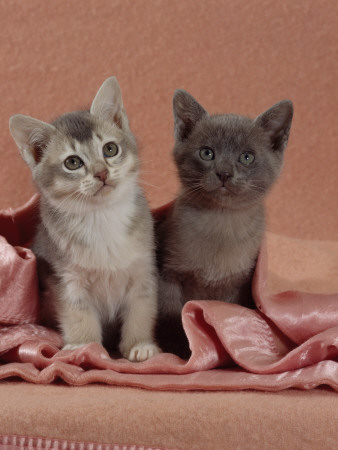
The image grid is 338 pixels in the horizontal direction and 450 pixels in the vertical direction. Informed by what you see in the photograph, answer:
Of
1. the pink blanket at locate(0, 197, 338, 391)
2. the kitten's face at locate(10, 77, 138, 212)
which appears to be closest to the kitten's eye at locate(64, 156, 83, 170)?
the kitten's face at locate(10, 77, 138, 212)

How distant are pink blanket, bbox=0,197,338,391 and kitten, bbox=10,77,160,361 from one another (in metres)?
0.07

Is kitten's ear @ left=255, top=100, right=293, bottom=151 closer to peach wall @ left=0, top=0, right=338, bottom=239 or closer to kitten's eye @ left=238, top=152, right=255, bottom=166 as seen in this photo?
kitten's eye @ left=238, top=152, right=255, bottom=166

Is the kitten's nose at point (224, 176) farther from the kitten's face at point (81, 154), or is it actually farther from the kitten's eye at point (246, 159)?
the kitten's face at point (81, 154)

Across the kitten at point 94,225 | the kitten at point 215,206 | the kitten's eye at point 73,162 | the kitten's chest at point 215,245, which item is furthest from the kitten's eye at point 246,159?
the kitten's eye at point 73,162

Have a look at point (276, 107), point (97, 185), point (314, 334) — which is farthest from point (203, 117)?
point (314, 334)

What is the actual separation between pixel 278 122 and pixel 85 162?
45 centimetres

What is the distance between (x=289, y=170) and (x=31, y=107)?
2.85ft

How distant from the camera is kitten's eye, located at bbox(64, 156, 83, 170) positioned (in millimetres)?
1314

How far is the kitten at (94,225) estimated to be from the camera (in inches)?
52.0

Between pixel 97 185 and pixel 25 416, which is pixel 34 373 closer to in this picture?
pixel 25 416

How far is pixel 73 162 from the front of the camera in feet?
4.33

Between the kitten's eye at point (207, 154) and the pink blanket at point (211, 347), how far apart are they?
25 centimetres

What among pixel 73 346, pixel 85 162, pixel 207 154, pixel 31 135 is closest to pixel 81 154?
pixel 85 162

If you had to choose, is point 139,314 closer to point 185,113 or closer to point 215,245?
point 215,245
